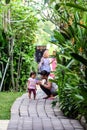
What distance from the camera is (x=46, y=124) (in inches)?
223

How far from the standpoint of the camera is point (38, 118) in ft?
20.4

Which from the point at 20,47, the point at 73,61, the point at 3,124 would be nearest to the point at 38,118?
the point at 3,124

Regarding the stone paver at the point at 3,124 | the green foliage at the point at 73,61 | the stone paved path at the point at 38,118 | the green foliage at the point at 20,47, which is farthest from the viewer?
the green foliage at the point at 20,47

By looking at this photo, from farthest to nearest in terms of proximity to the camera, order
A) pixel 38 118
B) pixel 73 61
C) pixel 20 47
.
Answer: pixel 20 47 < pixel 38 118 < pixel 73 61

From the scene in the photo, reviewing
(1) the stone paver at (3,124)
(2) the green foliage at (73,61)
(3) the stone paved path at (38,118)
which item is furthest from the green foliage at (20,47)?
(1) the stone paver at (3,124)

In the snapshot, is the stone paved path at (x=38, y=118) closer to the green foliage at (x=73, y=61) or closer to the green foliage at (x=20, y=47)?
the green foliage at (x=73, y=61)

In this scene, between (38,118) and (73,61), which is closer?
(73,61)

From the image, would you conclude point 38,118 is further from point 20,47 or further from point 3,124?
→ point 20,47

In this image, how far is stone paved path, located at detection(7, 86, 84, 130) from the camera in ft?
18.1

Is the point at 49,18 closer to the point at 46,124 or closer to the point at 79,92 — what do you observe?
the point at 46,124

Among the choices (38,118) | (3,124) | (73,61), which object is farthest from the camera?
(38,118)

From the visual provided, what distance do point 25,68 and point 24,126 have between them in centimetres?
660

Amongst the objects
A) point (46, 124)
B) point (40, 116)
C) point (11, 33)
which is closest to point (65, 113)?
point (40, 116)

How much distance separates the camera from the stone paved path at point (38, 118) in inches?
217
